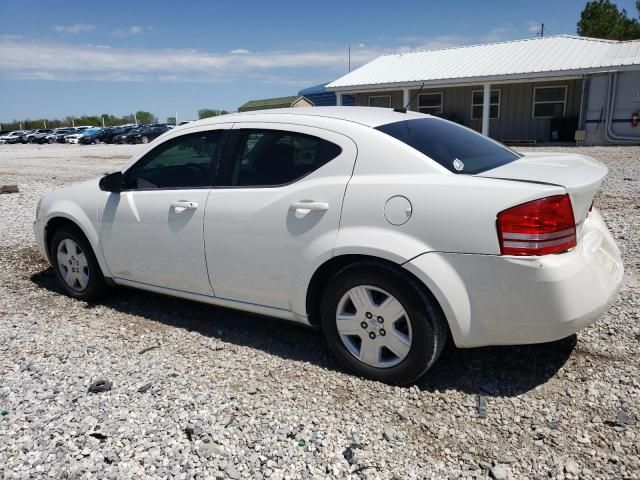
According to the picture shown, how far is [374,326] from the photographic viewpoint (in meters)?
3.13

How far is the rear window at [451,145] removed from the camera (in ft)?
10.3

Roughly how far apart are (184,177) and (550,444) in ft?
9.52

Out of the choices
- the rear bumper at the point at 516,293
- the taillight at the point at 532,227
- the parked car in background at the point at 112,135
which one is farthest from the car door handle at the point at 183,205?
the parked car in background at the point at 112,135

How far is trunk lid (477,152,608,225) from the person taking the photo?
2782 millimetres

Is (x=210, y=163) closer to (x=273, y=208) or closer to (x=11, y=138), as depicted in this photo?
(x=273, y=208)

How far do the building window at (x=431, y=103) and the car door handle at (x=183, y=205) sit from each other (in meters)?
22.7

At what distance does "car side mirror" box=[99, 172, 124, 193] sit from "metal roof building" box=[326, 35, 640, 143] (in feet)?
63.0

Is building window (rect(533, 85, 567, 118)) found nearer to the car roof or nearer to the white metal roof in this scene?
the white metal roof

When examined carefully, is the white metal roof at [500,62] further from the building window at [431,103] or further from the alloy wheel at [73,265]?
the alloy wheel at [73,265]

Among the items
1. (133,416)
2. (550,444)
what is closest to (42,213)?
(133,416)

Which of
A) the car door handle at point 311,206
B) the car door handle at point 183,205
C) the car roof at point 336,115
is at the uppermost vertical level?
the car roof at point 336,115

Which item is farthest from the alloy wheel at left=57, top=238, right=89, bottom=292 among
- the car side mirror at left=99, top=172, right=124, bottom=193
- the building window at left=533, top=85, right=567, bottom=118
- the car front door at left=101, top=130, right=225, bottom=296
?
the building window at left=533, top=85, right=567, bottom=118

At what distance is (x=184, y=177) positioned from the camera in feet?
13.0

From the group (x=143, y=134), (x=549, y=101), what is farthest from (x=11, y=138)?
(x=549, y=101)
